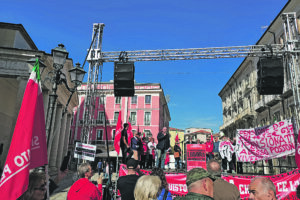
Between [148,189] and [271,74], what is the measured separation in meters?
8.48

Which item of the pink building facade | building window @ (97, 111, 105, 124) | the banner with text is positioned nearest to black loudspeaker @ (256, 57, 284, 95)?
the banner with text

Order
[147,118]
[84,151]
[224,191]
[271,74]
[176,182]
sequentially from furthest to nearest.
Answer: [147,118] < [271,74] < [176,182] < [84,151] < [224,191]

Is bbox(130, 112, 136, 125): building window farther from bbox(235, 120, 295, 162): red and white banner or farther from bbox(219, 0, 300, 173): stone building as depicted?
bbox(235, 120, 295, 162): red and white banner

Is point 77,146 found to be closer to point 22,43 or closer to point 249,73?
point 22,43

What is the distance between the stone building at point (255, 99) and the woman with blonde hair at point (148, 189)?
10.5 metres

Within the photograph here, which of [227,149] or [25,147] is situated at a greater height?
[25,147]

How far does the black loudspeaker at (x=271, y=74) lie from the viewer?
343 inches

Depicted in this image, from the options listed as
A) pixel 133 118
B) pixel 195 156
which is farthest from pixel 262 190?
pixel 133 118

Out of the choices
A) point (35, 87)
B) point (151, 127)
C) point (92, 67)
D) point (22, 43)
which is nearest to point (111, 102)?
point (151, 127)

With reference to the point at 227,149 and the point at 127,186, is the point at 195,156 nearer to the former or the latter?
the point at 227,149

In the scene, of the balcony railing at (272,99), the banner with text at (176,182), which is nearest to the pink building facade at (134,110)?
the balcony railing at (272,99)

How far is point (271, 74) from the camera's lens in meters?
8.72

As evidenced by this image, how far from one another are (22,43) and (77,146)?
1422 centimetres

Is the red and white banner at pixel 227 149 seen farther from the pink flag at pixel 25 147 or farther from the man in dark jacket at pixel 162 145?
the pink flag at pixel 25 147
